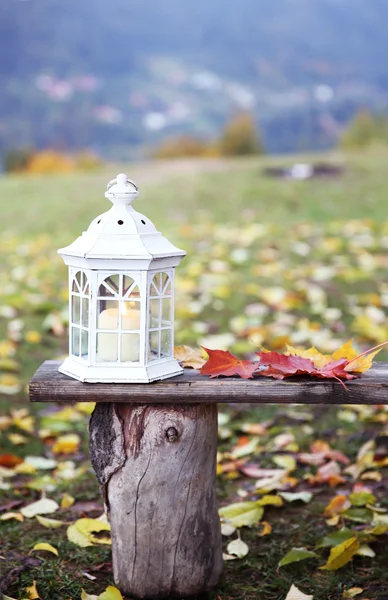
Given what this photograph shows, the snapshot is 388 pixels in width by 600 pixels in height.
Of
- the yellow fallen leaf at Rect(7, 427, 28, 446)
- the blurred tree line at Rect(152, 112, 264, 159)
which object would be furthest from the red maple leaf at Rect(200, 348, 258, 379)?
the blurred tree line at Rect(152, 112, 264, 159)

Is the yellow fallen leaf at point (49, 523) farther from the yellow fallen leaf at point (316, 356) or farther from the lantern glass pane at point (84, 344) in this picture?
the yellow fallen leaf at point (316, 356)

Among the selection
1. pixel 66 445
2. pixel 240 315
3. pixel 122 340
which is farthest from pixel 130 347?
pixel 240 315

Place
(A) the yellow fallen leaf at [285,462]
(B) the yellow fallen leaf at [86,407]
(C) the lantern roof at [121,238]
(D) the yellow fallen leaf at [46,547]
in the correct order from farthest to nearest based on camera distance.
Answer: (B) the yellow fallen leaf at [86,407], (A) the yellow fallen leaf at [285,462], (D) the yellow fallen leaf at [46,547], (C) the lantern roof at [121,238]

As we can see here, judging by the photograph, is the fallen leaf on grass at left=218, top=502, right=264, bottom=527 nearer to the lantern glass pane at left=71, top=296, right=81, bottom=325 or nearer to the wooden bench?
the wooden bench

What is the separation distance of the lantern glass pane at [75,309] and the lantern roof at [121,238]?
0.11 meters

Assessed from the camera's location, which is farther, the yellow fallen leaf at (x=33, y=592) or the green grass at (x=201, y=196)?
the green grass at (x=201, y=196)

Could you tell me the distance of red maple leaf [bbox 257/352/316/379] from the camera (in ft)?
5.99

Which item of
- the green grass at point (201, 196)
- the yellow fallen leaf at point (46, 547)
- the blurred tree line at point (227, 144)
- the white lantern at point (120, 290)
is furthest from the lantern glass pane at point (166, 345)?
the blurred tree line at point (227, 144)

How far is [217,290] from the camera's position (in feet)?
15.8

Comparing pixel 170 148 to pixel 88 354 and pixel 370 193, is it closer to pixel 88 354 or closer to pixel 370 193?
pixel 370 193

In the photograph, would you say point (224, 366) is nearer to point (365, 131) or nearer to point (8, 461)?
point (8, 461)

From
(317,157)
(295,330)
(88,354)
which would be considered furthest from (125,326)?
(317,157)

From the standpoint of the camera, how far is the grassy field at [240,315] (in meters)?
2.12

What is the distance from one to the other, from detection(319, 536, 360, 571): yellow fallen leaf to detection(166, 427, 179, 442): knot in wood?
0.59 metres
